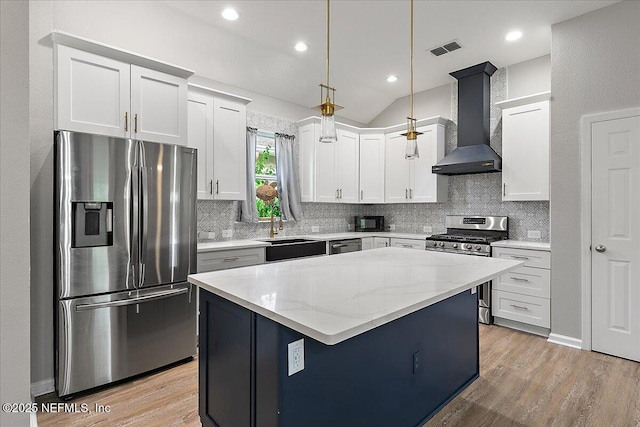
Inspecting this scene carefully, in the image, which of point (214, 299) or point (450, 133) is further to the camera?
point (450, 133)

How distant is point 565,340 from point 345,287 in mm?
3009

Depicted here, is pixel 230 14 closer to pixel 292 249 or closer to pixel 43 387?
pixel 292 249

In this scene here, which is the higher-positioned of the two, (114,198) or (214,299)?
(114,198)

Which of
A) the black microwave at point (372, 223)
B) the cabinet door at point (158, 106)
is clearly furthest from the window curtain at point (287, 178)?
the cabinet door at point (158, 106)

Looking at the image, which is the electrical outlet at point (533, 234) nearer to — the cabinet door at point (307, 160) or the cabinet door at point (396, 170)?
the cabinet door at point (396, 170)

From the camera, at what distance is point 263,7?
312cm

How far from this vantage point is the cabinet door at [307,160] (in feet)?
15.6

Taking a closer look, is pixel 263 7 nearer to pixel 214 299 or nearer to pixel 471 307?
pixel 214 299

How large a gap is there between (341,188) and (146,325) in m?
3.20

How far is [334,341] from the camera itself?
106cm

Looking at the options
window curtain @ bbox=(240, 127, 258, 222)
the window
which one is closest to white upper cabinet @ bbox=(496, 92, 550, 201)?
the window

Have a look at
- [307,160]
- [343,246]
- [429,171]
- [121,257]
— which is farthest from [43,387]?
[429,171]

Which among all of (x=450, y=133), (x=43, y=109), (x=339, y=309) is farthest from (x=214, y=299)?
(x=450, y=133)
